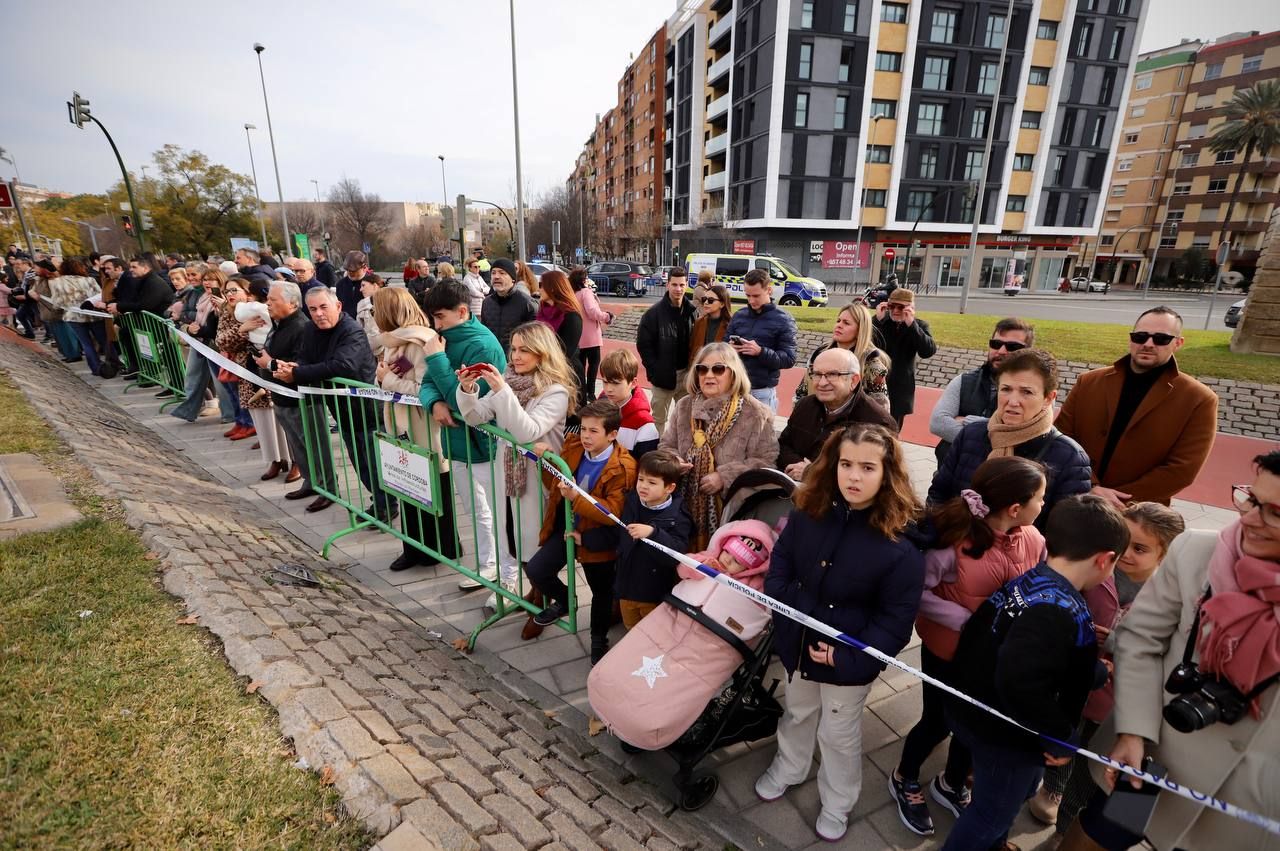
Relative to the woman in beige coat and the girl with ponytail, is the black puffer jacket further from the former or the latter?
the woman in beige coat

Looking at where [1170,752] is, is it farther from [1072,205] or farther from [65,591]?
[1072,205]

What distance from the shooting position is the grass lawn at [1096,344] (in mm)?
9492

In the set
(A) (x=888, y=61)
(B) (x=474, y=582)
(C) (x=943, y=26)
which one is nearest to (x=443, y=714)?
(B) (x=474, y=582)

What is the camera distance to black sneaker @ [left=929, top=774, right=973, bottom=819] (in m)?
2.69

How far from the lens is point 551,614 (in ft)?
12.8

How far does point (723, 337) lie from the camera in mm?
6180

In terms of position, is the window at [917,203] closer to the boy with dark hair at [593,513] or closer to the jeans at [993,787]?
the boy with dark hair at [593,513]

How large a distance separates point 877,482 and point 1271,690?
1196 millimetres

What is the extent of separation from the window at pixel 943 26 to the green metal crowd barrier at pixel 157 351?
1856 inches

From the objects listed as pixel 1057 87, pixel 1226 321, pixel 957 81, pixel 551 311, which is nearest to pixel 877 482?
pixel 551 311


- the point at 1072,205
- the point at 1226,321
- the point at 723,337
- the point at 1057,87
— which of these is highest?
the point at 1057,87

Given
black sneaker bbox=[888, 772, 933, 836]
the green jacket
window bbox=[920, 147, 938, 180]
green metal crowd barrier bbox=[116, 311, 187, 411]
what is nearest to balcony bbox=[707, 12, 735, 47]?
window bbox=[920, 147, 938, 180]

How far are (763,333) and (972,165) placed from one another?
45.9 metres

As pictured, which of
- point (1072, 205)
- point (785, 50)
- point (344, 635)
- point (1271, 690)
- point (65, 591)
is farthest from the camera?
point (1072, 205)
